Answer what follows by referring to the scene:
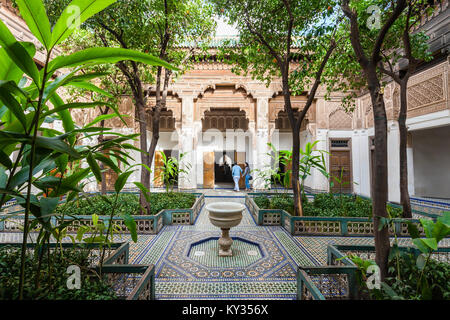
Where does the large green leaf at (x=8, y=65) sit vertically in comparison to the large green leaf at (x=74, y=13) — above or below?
below

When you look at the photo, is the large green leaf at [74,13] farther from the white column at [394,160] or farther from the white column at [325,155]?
the white column at [325,155]

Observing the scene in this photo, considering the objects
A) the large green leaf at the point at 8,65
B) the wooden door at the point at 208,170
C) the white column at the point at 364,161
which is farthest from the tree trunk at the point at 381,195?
the wooden door at the point at 208,170

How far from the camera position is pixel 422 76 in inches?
188

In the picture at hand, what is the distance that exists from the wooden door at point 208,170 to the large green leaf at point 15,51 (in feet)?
24.2

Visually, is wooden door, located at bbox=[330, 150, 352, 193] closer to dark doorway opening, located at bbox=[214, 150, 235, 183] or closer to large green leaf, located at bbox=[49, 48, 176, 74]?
dark doorway opening, located at bbox=[214, 150, 235, 183]

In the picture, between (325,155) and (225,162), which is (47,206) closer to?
(325,155)

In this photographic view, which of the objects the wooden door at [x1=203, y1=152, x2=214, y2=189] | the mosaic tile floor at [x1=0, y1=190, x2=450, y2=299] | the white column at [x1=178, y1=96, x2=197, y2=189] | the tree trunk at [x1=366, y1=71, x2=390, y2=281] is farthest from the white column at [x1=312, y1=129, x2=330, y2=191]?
the tree trunk at [x1=366, y1=71, x2=390, y2=281]

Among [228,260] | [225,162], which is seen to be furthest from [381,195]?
[225,162]

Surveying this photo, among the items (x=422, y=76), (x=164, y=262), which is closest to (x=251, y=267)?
(x=164, y=262)

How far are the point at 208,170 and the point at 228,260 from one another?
5.90m

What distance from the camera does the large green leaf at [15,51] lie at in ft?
1.79

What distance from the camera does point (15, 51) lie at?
22.1 inches
